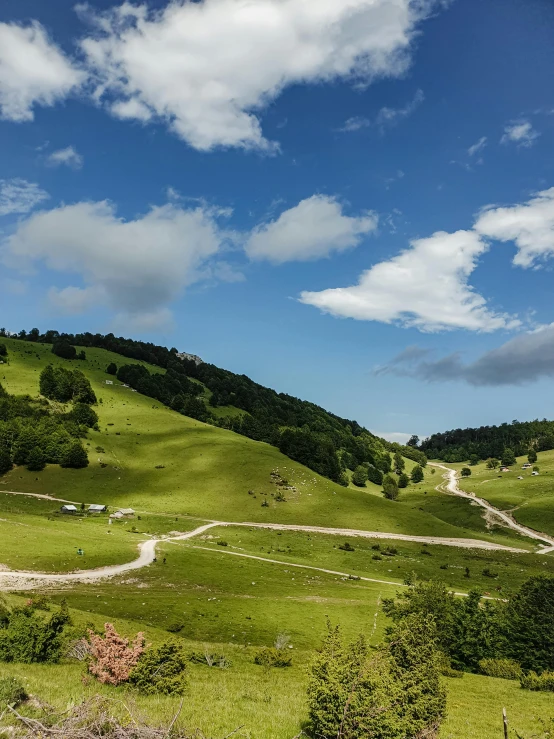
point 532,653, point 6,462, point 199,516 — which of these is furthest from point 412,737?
point 6,462

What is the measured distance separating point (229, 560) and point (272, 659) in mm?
39309

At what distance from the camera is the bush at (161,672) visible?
64.1ft

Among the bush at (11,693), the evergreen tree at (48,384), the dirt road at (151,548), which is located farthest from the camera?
the evergreen tree at (48,384)

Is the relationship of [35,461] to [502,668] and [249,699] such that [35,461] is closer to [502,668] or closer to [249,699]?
[249,699]

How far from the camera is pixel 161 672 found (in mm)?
20391

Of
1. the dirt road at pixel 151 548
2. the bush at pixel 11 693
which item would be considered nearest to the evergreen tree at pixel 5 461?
the dirt road at pixel 151 548

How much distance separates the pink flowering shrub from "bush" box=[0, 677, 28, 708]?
4.98 m

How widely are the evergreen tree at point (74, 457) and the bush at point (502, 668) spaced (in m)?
111

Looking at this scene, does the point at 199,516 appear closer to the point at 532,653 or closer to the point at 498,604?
the point at 498,604

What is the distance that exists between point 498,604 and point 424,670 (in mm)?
43346

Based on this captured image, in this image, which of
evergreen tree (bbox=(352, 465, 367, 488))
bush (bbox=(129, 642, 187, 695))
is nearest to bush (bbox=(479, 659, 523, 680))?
bush (bbox=(129, 642, 187, 695))

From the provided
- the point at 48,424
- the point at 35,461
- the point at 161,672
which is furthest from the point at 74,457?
the point at 161,672

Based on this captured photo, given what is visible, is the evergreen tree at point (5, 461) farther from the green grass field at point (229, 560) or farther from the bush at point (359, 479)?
the bush at point (359, 479)

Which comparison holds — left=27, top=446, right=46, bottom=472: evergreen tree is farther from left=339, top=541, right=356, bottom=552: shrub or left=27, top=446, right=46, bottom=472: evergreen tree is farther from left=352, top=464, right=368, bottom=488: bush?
left=352, top=464, right=368, bottom=488: bush
